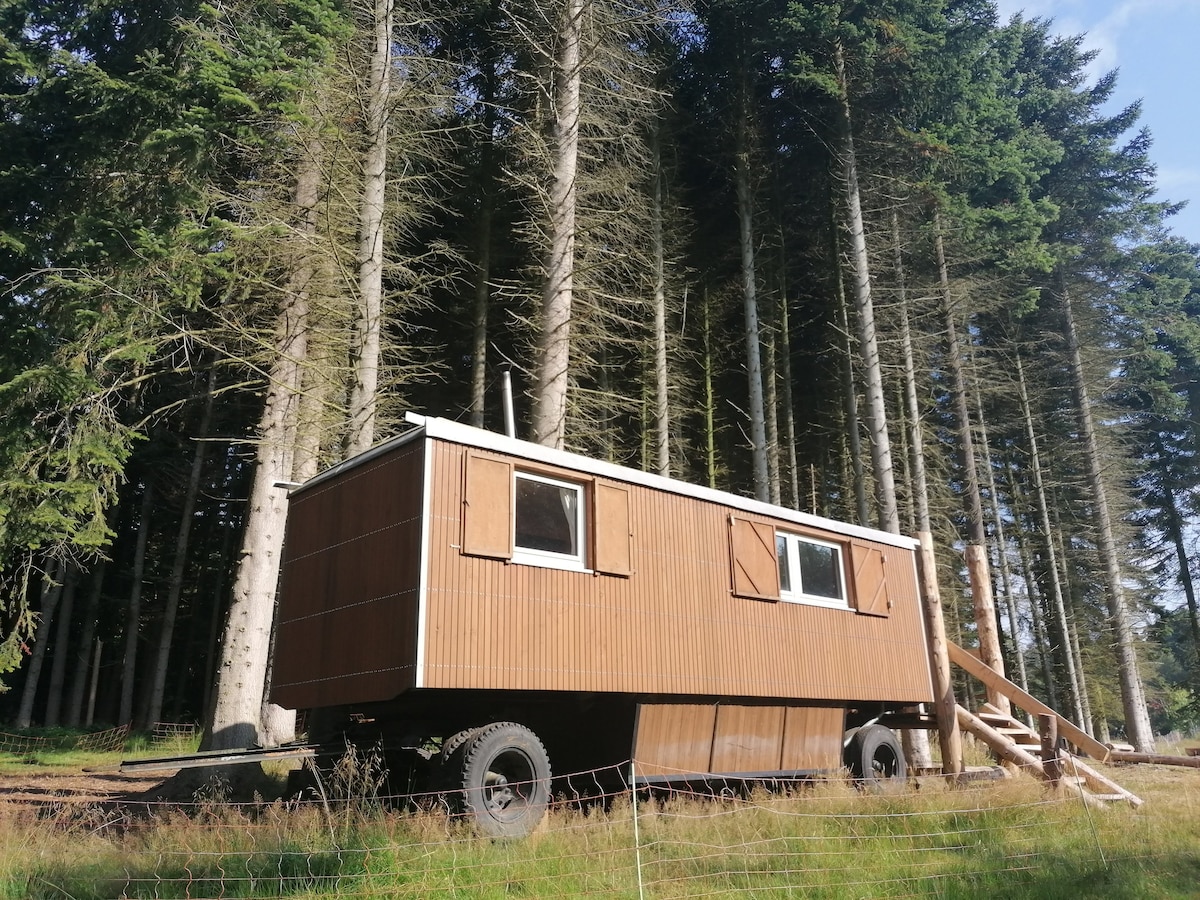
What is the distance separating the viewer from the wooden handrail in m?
11.5

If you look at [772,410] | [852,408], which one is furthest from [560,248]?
[772,410]

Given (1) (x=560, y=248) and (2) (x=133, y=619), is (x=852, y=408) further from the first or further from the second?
(2) (x=133, y=619)

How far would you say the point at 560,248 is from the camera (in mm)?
12836

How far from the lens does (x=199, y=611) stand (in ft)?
94.1

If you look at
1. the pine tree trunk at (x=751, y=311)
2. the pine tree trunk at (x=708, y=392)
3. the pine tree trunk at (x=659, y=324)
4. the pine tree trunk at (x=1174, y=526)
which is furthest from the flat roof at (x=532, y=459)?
the pine tree trunk at (x=1174, y=526)

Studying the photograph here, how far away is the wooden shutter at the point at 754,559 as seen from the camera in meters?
9.62

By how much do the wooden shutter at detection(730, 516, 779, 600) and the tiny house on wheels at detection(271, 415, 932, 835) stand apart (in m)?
0.02

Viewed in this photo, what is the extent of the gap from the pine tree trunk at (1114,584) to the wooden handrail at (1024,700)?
11532 millimetres

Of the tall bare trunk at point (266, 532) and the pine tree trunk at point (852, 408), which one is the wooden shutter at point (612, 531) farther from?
the pine tree trunk at point (852, 408)

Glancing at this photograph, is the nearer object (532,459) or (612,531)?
(532,459)

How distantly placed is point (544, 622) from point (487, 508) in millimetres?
1081

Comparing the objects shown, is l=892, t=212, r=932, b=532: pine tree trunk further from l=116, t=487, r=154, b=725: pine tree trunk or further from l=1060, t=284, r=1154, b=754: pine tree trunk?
l=116, t=487, r=154, b=725: pine tree trunk

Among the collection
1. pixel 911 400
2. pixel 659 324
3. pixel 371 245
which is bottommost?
pixel 371 245

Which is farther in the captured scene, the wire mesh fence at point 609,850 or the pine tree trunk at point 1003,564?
the pine tree trunk at point 1003,564
